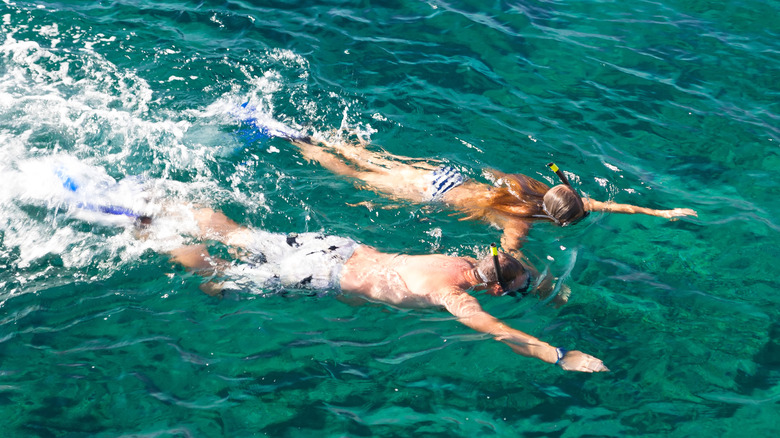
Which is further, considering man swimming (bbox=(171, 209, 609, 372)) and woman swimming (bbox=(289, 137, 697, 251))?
woman swimming (bbox=(289, 137, 697, 251))

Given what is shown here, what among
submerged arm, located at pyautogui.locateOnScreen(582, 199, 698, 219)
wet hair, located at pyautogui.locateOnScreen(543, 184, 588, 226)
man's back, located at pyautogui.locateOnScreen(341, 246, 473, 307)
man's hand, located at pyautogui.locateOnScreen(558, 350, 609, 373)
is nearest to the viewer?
man's hand, located at pyautogui.locateOnScreen(558, 350, 609, 373)

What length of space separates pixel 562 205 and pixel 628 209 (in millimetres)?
1415

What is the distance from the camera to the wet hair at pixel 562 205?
6059 millimetres

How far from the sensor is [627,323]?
563 centimetres

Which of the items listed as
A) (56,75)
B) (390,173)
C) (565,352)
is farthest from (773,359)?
(56,75)

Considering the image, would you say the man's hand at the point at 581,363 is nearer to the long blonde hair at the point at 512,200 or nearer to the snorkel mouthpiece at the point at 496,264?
the snorkel mouthpiece at the point at 496,264

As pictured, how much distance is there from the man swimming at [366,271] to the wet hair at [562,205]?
0.79 m

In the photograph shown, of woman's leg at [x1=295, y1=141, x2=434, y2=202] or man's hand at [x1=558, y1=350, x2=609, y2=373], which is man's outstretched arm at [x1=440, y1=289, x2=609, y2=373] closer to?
man's hand at [x1=558, y1=350, x2=609, y2=373]

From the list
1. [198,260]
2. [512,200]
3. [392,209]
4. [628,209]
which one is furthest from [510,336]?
[198,260]

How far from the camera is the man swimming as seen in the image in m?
5.12

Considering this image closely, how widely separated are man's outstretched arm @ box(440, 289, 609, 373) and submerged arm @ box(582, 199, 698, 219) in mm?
2624

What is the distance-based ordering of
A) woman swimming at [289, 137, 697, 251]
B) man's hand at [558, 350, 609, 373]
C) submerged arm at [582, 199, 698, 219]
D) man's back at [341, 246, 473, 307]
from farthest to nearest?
1. submerged arm at [582, 199, 698, 219]
2. woman swimming at [289, 137, 697, 251]
3. man's back at [341, 246, 473, 307]
4. man's hand at [558, 350, 609, 373]

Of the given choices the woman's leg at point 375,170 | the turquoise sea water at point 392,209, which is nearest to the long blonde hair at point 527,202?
the turquoise sea water at point 392,209

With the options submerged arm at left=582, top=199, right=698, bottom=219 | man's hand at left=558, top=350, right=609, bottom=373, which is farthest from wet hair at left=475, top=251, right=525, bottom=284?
submerged arm at left=582, top=199, right=698, bottom=219
